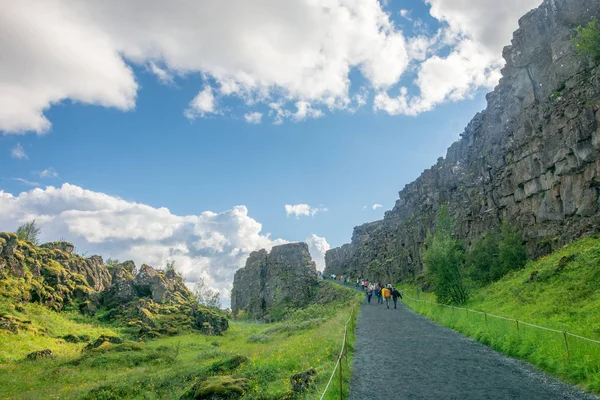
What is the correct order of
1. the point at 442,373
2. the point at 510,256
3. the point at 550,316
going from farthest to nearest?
the point at 510,256 < the point at 550,316 < the point at 442,373

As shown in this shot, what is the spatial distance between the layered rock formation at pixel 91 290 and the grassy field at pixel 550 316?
136 ft

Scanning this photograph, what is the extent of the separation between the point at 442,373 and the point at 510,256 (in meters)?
36.4

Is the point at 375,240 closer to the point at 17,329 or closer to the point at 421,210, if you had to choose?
the point at 421,210

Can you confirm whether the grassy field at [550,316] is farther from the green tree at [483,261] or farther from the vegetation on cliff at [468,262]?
the green tree at [483,261]

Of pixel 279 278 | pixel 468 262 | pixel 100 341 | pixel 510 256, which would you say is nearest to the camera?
pixel 100 341

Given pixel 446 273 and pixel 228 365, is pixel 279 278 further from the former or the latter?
pixel 228 365

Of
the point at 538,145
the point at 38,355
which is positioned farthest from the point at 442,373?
the point at 538,145

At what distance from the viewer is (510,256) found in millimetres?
44531

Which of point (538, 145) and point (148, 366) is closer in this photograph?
point (148, 366)

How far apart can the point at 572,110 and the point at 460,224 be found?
3074cm

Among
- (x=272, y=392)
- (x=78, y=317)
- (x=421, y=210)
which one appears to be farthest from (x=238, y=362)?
(x=421, y=210)

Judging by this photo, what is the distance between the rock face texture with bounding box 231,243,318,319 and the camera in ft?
310

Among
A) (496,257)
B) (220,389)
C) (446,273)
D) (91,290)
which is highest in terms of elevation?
(496,257)

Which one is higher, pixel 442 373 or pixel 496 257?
pixel 496 257
